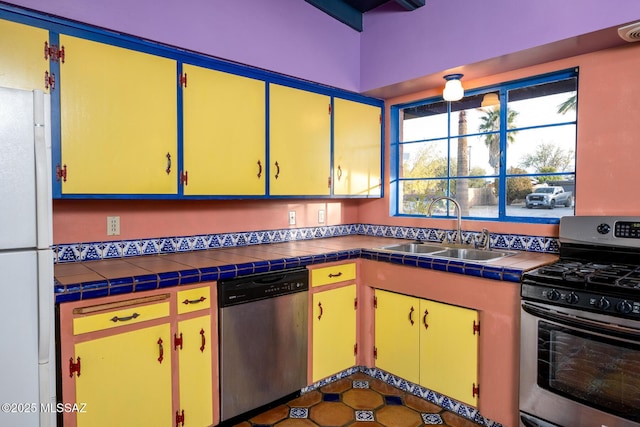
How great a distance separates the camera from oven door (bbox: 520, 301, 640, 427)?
163 centimetres

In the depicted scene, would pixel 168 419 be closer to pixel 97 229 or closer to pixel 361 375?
pixel 97 229

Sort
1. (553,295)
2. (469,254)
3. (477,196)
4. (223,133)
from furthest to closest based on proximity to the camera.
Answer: (477,196) → (469,254) → (223,133) → (553,295)

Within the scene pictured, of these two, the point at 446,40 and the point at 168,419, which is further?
the point at 446,40

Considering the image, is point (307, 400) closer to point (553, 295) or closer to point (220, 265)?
point (220, 265)

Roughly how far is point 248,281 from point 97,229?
922 millimetres

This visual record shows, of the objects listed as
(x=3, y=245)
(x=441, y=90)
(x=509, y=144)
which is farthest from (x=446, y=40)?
(x=3, y=245)

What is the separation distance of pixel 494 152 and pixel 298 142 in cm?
140

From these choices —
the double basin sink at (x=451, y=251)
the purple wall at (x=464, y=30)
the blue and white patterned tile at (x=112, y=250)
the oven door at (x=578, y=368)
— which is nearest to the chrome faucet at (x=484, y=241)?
the double basin sink at (x=451, y=251)

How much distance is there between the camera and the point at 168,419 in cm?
191

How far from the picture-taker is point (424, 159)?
328 centimetres

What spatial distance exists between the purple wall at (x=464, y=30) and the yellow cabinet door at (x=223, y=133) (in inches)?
41.1

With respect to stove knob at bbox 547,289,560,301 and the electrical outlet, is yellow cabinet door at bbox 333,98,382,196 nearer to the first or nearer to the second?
the electrical outlet

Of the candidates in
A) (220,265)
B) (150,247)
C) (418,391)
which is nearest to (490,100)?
(418,391)

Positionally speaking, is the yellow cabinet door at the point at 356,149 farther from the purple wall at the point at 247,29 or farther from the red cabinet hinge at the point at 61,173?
the red cabinet hinge at the point at 61,173
